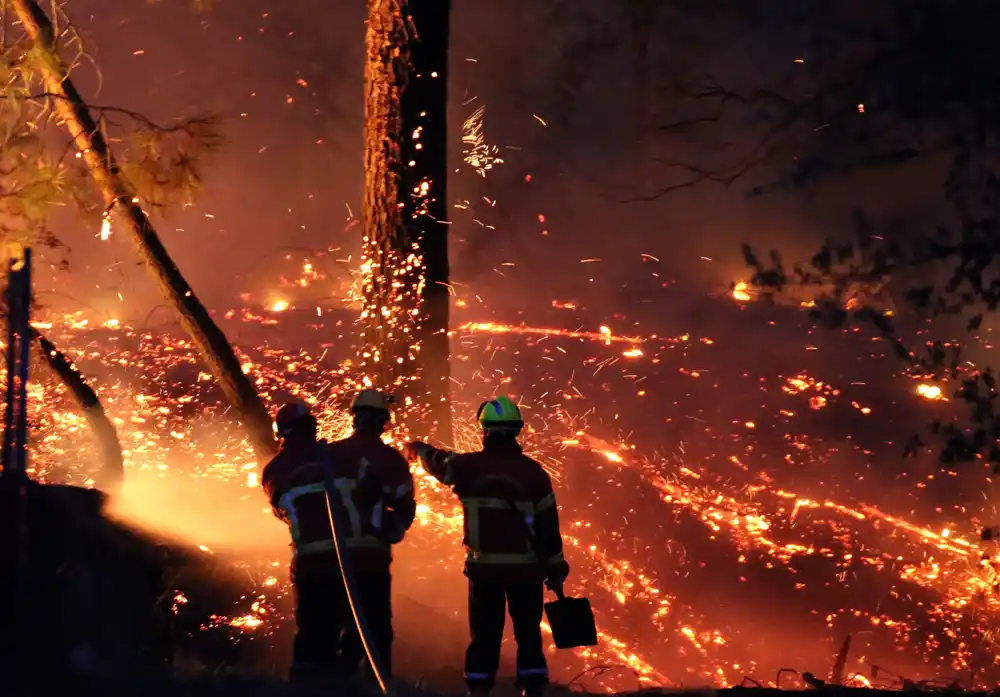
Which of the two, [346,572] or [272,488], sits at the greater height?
[272,488]

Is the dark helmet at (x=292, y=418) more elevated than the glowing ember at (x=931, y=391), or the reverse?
the glowing ember at (x=931, y=391)

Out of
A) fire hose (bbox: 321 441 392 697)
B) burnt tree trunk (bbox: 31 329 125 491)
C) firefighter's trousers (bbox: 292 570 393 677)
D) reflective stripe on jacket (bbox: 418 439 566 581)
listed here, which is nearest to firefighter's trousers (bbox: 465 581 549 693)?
reflective stripe on jacket (bbox: 418 439 566 581)

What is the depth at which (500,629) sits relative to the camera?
586 centimetres

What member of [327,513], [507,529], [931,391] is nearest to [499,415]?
[507,529]

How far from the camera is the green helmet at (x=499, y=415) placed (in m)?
5.67

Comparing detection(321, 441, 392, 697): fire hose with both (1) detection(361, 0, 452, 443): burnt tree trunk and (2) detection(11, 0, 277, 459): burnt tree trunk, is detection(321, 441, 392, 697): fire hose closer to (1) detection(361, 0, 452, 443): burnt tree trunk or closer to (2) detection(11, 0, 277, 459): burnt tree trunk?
(1) detection(361, 0, 452, 443): burnt tree trunk

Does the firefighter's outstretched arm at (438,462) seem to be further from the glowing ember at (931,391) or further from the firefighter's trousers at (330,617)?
the glowing ember at (931,391)

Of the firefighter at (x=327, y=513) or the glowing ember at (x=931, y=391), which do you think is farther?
the glowing ember at (x=931, y=391)

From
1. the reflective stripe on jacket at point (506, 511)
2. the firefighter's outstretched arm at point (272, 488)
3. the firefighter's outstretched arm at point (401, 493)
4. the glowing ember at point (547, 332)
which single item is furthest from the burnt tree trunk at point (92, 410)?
the glowing ember at point (547, 332)

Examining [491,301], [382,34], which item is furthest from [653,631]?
[491,301]

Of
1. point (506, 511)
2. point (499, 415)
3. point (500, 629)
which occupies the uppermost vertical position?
point (499, 415)

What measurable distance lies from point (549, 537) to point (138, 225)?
16.3 feet

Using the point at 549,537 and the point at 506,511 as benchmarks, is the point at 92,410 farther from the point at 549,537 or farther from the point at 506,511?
the point at 549,537

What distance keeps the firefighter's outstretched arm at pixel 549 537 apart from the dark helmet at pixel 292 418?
144cm
